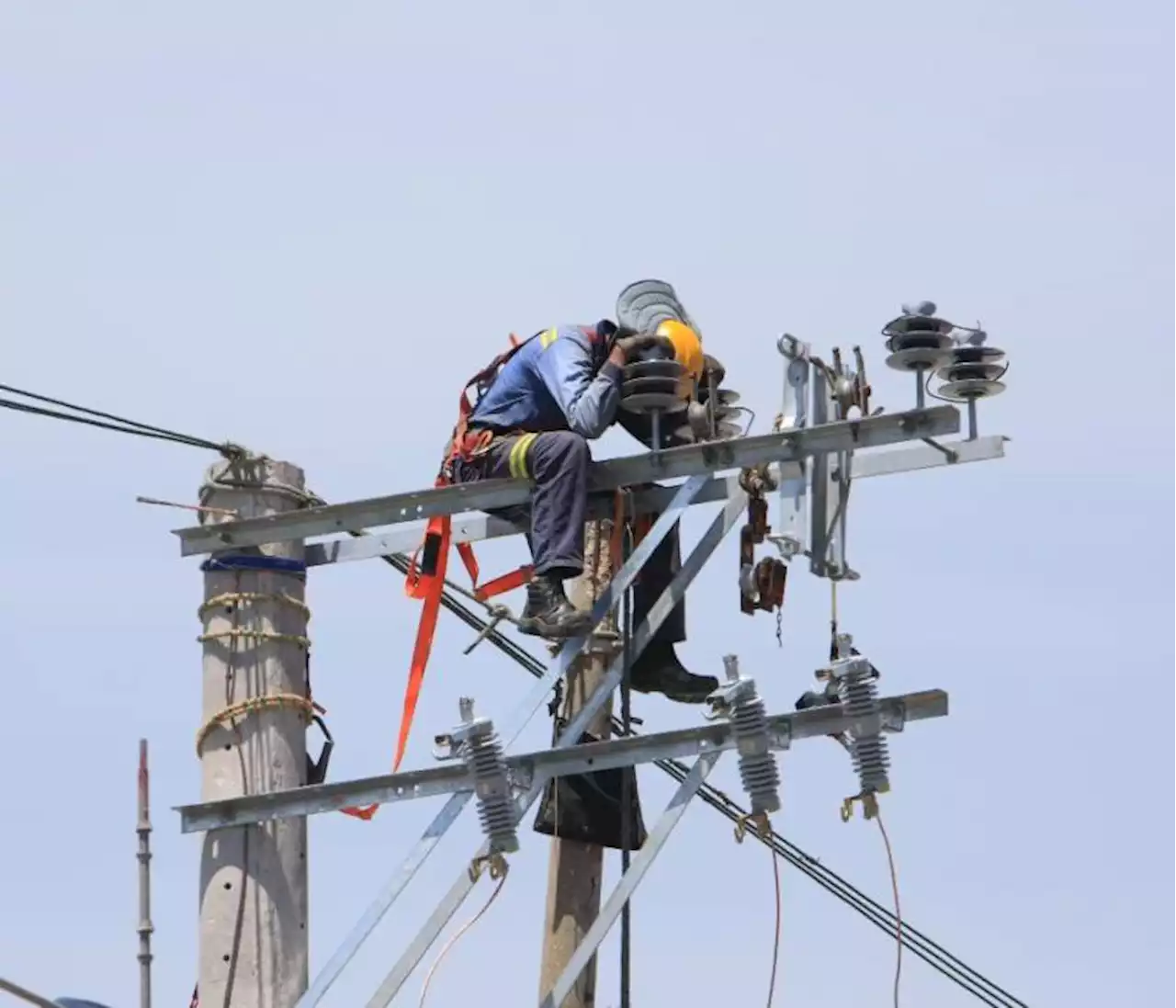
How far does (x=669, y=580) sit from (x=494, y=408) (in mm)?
996

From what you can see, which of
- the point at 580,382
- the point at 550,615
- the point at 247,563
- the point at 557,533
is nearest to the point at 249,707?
the point at 247,563

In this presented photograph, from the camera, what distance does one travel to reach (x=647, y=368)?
1642 centimetres

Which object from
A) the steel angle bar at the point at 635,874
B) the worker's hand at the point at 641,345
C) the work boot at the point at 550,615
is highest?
the worker's hand at the point at 641,345

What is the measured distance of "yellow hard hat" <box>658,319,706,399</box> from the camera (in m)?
A: 16.8

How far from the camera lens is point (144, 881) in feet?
56.0

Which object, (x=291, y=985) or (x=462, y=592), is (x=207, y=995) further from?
(x=462, y=592)

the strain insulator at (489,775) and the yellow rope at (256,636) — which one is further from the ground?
the yellow rope at (256,636)

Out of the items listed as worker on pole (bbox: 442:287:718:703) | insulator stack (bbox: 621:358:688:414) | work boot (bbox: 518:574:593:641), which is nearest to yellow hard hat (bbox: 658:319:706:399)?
worker on pole (bbox: 442:287:718:703)

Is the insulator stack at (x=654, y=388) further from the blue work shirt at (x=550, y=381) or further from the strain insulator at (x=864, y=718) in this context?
the strain insulator at (x=864, y=718)

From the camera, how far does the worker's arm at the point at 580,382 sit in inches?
651

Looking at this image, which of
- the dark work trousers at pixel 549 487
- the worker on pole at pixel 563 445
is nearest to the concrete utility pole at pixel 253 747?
the worker on pole at pixel 563 445

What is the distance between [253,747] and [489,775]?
4.43 feet

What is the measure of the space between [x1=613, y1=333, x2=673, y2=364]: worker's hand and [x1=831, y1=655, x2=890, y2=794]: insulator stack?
1685 millimetres

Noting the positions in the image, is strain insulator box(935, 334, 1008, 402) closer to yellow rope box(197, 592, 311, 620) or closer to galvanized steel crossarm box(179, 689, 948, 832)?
galvanized steel crossarm box(179, 689, 948, 832)
